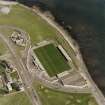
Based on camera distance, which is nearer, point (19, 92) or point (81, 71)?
point (19, 92)

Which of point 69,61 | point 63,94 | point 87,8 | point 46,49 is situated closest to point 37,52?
point 46,49

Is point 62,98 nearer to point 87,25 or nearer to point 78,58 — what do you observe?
point 78,58

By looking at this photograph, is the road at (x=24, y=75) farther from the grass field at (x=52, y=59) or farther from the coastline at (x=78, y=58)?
the coastline at (x=78, y=58)

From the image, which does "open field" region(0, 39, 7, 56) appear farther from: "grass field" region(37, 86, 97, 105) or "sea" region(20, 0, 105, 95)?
"sea" region(20, 0, 105, 95)

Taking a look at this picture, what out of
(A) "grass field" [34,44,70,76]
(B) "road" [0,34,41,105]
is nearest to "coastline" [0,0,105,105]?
(A) "grass field" [34,44,70,76]

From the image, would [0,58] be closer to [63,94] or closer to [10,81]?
[10,81]

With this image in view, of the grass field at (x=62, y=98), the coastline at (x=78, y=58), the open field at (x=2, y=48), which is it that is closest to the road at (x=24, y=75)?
the open field at (x=2, y=48)

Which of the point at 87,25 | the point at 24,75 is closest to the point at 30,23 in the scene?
the point at 87,25
